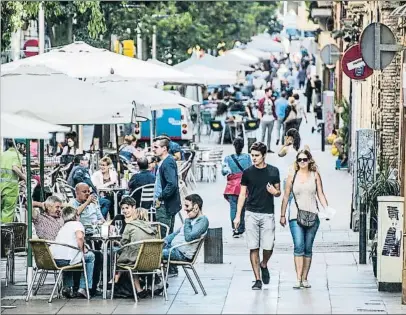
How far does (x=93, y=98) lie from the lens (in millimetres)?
17500

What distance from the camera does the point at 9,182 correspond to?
19.7 metres

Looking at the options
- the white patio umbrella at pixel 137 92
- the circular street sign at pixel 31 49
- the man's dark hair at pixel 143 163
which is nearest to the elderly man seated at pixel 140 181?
the man's dark hair at pixel 143 163

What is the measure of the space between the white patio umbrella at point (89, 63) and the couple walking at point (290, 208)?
6.30m

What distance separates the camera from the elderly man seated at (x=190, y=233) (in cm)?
1647

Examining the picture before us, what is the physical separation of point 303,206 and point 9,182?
16.0ft

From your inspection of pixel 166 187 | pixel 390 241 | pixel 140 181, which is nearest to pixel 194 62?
pixel 140 181

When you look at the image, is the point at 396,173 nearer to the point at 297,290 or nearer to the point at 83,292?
the point at 297,290

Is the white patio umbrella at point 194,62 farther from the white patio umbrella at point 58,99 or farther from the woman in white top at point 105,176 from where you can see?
the white patio umbrella at point 58,99

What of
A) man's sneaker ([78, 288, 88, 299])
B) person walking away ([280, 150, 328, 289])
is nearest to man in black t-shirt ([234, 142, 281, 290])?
person walking away ([280, 150, 328, 289])

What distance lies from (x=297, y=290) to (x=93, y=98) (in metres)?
3.49

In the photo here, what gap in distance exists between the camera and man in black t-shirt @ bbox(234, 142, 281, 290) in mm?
16859

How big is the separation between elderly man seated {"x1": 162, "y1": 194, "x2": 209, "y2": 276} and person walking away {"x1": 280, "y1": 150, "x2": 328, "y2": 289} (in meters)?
1.01

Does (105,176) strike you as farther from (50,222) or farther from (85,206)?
(50,222)

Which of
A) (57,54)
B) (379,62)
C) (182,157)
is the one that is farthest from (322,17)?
(379,62)
